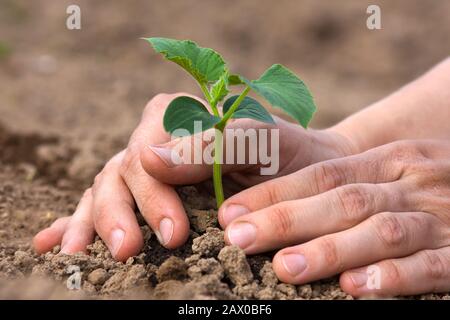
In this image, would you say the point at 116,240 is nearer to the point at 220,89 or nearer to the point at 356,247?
the point at 220,89

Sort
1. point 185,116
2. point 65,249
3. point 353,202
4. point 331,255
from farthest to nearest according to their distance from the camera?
point 65,249
point 353,202
point 331,255
point 185,116

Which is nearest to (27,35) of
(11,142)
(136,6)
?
(136,6)

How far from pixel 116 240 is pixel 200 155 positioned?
1.00 feet

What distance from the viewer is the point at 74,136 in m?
3.60

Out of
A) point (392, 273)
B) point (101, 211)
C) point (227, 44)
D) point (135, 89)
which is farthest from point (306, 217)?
point (227, 44)

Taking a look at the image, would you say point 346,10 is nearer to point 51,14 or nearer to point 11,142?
point 51,14

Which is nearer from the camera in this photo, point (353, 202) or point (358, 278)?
point (358, 278)

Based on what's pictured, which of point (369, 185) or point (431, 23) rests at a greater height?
point (431, 23)

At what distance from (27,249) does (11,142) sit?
4.80 feet

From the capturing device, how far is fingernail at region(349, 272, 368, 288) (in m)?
1.56

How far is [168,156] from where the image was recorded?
169 cm

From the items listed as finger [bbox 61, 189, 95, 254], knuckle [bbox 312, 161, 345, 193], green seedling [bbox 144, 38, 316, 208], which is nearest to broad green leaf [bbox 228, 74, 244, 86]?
green seedling [bbox 144, 38, 316, 208]

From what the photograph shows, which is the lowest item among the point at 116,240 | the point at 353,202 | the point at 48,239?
the point at 48,239
